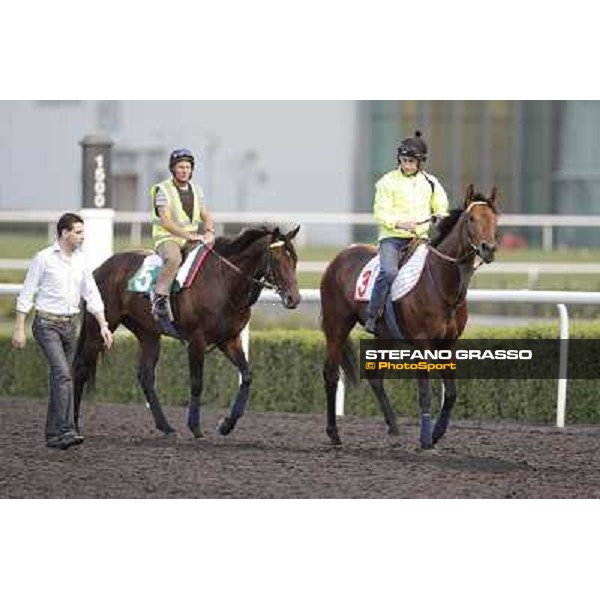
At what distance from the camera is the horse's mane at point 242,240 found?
352 inches

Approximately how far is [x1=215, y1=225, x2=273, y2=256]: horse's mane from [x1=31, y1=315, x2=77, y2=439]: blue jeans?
1.01 m

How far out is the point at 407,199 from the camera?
8453 millimetres

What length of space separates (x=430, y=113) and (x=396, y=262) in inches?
495

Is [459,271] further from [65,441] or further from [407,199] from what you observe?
[65,441]

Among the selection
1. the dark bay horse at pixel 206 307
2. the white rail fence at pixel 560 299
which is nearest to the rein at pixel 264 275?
the dark bay horse at pixel 206 307

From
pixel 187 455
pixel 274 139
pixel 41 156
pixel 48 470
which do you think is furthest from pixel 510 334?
pixel 274 139

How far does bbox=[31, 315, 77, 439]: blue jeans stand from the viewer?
820cm

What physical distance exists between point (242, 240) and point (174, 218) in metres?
0.35

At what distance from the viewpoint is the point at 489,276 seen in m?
14.5

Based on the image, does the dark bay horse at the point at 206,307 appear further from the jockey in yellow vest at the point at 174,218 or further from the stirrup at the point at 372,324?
the stirrup at the point at 372,324

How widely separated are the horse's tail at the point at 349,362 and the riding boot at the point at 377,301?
37 centimetres

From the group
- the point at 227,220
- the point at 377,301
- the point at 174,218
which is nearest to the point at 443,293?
the point at 377,301

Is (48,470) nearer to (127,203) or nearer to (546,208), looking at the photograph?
(127,203)

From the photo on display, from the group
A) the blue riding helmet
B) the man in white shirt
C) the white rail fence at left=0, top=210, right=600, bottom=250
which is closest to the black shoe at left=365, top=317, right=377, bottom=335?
the blue riding helmet
